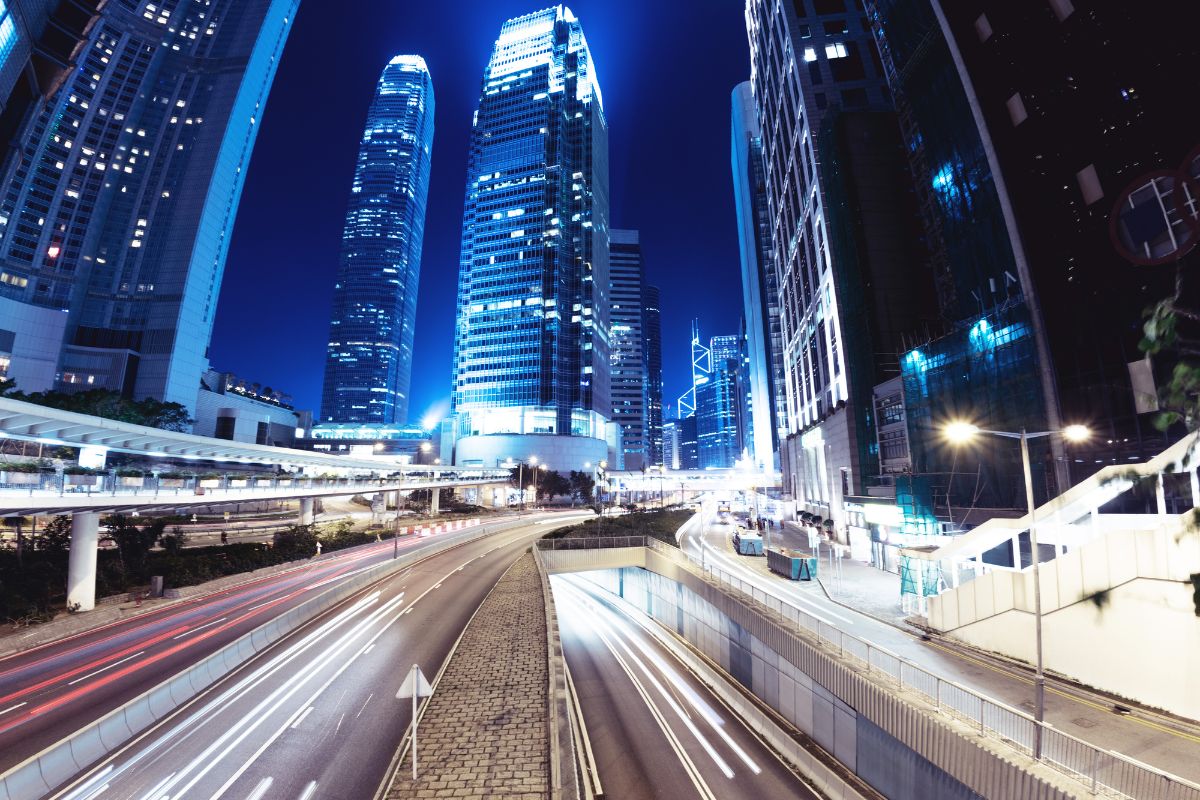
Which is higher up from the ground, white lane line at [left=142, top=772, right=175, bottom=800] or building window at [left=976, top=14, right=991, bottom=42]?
building window at [left=976, top=14, right=991, bottom=42]

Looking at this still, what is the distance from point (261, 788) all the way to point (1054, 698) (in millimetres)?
21427

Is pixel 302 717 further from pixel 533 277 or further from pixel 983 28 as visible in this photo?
pixel 533 277

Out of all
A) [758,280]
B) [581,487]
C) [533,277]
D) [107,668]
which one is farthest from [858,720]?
[758,280]

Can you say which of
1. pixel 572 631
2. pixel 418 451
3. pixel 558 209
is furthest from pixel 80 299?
pixel 572 631

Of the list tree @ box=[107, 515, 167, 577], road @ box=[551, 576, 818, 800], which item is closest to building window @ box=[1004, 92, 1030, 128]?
road @ box=[551, 576, 818, 800]

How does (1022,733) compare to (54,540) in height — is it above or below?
below

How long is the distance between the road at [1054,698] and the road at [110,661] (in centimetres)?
2652

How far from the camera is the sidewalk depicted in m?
23.5

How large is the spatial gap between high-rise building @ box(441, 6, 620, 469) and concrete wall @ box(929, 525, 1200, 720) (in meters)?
117

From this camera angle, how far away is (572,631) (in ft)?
125

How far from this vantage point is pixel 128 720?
13594 mm

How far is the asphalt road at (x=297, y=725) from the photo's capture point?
461 inches

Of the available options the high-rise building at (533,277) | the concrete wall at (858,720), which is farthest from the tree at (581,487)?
the concrete wall at (858,720)

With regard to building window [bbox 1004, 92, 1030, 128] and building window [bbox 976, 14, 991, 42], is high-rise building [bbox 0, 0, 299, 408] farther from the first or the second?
building window [bbox 1004, 92, 1030, 128]
